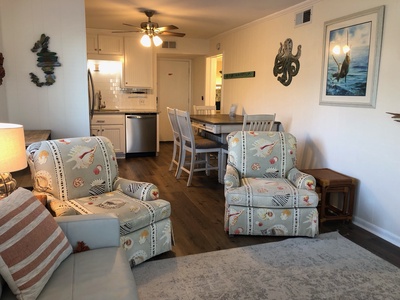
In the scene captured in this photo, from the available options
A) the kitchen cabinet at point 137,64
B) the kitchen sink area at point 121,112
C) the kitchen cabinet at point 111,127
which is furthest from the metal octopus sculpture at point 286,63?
the kitchen cabinet at point 111,127

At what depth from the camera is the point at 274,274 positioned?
2311 mm

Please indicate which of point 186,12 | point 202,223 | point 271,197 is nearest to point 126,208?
point 202,223

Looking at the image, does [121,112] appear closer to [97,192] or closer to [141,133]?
[141,133]

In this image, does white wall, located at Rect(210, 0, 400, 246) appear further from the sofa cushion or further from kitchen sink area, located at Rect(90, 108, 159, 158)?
the sofa cushion

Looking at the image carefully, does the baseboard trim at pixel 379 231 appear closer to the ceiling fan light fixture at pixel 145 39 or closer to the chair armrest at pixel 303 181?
the chair armrest at pixel 303 181

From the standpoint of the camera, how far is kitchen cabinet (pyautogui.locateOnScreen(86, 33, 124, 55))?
615 cm

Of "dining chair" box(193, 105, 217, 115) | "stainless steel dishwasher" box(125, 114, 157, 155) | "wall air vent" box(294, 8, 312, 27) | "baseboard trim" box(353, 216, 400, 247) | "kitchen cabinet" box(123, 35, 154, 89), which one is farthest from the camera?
"kitchen cabinet" box(123, 35, 154, 89)

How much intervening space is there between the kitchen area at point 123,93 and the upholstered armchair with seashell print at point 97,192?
3422mm

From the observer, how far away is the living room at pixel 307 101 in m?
2.92

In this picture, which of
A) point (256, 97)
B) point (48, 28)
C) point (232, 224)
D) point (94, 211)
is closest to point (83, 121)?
point (48, 28)

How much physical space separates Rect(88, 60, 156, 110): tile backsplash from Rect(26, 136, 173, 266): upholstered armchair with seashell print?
13.8 feet

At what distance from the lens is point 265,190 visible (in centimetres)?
284

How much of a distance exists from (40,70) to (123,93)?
10.4 ft

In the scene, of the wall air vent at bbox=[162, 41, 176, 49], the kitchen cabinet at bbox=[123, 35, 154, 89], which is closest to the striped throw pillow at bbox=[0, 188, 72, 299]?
the kitchen cabinet at bbox=[123, 35, 154, 89]
